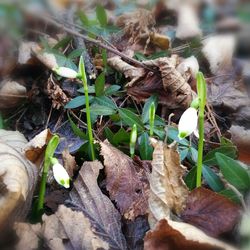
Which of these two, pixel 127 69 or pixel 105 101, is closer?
pixel 105 101

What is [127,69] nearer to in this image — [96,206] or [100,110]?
[100,110]

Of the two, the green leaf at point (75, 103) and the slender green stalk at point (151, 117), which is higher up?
the slender green stalk at point (151, 117)

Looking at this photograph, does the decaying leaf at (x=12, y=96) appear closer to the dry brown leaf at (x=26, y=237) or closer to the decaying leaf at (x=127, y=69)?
the decaying leaf at (x=127, y=69)

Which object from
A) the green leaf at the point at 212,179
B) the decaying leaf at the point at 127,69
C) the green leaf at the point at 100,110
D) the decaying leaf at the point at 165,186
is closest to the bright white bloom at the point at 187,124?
the decaying leaf at the point at 165,186

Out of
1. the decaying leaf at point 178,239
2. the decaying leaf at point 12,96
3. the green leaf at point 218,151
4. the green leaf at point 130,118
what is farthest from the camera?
the decaying leaf at point 12,96

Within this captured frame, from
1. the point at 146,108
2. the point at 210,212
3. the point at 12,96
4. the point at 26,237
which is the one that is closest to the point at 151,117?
the point at 146,108

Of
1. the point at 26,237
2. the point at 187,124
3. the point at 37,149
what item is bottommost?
the point at 26,237

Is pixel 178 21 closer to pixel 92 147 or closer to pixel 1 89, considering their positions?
pixel 1 89
